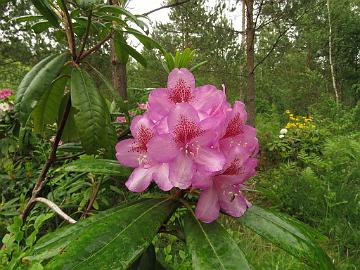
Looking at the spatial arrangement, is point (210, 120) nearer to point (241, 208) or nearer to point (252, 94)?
point (241, 208)

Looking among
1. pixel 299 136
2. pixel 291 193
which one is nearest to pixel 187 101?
pixel 291 193

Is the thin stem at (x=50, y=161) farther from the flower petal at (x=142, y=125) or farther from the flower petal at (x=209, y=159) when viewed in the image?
the flower petal at (x=209, y=159)

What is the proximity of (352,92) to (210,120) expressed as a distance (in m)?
14.2

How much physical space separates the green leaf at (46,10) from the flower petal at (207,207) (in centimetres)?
69

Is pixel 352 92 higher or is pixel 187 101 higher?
pixel 187 101

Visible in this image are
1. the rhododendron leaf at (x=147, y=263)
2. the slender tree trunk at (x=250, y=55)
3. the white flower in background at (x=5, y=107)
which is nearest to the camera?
the rhododendron leaf at (x=147, y=263)

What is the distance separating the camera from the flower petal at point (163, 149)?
0.76 m

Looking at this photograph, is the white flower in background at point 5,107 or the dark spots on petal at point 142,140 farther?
the white flower in background at point 5,107

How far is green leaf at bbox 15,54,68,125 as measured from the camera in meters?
1.03

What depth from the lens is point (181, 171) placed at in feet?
2.48

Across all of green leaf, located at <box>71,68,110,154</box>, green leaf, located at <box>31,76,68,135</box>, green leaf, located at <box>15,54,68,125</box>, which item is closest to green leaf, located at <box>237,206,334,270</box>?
green leaf, located at <box>71,68,110,154</box>

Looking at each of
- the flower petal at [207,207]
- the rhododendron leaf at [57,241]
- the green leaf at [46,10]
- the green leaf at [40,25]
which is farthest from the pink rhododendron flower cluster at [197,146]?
the green leaf at [40,25]

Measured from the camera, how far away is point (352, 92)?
1354cm

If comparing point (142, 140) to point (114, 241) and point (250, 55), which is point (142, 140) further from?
point (250, 55)
